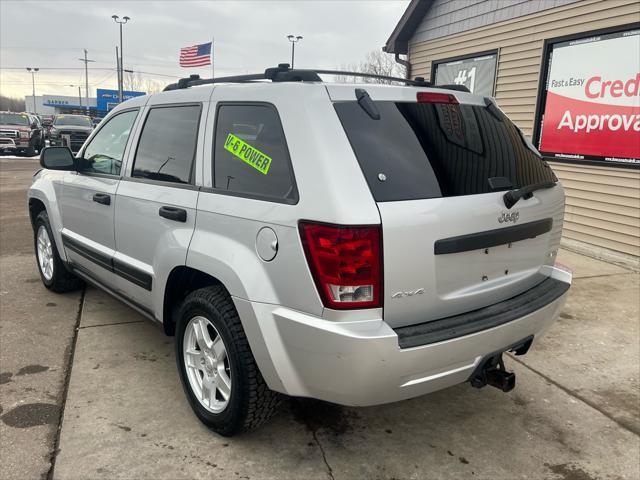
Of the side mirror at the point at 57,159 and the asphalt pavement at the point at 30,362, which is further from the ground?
the side mirror at the point at 57,159

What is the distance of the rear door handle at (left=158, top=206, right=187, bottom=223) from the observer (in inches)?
113

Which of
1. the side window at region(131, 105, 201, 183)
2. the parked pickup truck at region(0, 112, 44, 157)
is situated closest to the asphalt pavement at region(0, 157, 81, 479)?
the side window at region(131, 105, 201, 183)

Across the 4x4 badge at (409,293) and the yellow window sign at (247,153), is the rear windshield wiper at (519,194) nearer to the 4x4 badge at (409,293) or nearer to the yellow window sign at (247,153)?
the 4x4 badge at (409,293)

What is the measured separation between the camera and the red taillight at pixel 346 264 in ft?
6.98

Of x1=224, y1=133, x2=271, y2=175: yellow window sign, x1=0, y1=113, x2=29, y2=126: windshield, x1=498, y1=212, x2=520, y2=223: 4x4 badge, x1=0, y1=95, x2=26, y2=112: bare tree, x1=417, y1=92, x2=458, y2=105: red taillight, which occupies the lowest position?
x1=498, y1=212, x2=520, y2=223: 4x4 badge

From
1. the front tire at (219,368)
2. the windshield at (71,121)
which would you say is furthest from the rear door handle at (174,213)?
the windshield at (71,121)

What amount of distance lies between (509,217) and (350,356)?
42.5 inches

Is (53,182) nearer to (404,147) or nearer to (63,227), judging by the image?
(63,227)

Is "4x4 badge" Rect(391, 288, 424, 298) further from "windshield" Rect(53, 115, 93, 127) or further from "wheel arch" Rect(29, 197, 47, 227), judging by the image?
"windshield" Rect(53, 115, 93, 127)

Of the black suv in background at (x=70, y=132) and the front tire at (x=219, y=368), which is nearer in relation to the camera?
the front tire at (x=219, y=368)

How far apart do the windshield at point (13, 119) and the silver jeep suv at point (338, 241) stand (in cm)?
2195

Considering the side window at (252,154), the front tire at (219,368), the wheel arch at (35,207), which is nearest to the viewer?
the side window at (252,154)

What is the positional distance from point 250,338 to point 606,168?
624 cm

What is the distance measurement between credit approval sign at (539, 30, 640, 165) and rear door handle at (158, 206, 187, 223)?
5982 millimetres
